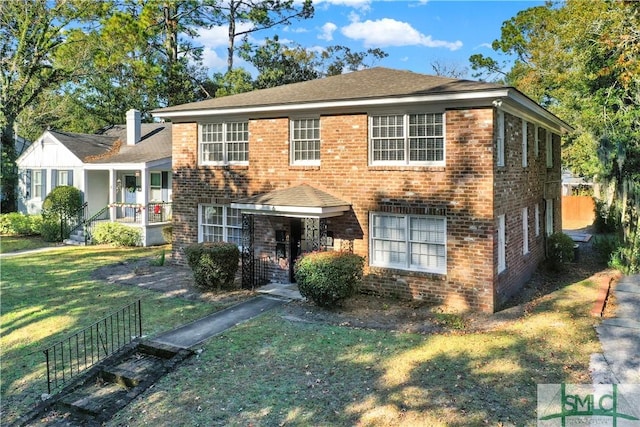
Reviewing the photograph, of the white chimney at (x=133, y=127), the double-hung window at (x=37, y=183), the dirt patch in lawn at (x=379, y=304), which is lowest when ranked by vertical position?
the dirt patch in lawn at (x=379, y=304)

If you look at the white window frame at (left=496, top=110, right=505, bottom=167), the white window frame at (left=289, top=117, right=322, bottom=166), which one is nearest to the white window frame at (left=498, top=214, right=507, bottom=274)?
the white window frame at (left=496, top=110, right=505, bottom=167)

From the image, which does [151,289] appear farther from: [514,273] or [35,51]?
[35,51]

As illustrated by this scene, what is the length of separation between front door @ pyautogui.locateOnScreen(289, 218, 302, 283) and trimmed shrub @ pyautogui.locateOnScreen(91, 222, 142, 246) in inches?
440

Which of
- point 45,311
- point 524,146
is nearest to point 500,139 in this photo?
point 524,146

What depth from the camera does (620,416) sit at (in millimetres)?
6148

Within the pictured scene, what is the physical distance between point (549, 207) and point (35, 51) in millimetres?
29212

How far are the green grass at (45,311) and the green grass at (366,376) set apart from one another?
84.4 inches

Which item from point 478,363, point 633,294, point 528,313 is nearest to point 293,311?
point 478,363

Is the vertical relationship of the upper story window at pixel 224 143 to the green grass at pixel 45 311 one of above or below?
above

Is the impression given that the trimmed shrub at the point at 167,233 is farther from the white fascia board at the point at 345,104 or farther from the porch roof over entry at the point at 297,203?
the porch roof over entry at the point at 297,203

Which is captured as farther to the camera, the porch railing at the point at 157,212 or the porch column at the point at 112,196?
the porch column at the point at 112,196

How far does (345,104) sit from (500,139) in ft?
13.6

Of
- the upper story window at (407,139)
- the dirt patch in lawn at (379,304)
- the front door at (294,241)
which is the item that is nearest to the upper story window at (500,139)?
the upper story window at (407,139)

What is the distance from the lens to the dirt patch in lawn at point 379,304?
10.2 m
